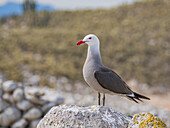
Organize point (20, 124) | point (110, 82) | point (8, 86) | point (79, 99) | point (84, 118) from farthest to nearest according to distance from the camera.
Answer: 1. point (79, 99)
2. point (8, 86)
3. point (20, 124)
4. point (110, 82)
5. point (84, 118)

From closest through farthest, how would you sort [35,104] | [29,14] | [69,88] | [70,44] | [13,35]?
1. [35,104]
2. [69,88]
3. [70,44]
4. [13,35]
5. [29,14]

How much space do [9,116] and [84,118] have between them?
18.5 feet

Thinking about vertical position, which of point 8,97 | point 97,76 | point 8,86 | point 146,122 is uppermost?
point 97,76

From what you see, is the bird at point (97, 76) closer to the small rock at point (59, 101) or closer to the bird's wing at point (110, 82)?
the bird's wing at point (110, 82)

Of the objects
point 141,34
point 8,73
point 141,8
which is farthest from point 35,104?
point 141,8

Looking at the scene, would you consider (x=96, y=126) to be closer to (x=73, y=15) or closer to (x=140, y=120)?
(x=140, y=120)

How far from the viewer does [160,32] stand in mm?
24875

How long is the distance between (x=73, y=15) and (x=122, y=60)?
2634cm

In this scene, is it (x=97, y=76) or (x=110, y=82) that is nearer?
(x=97, y=76)

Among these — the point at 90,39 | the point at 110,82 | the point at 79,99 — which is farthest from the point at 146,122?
the point at 79,99

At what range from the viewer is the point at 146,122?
122 inches

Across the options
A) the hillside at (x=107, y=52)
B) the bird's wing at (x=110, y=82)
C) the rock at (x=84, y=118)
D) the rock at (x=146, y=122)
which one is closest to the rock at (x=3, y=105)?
the hillside at (x=107, y=52)

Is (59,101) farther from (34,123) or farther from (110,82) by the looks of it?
(110,82)

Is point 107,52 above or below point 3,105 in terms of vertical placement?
above
